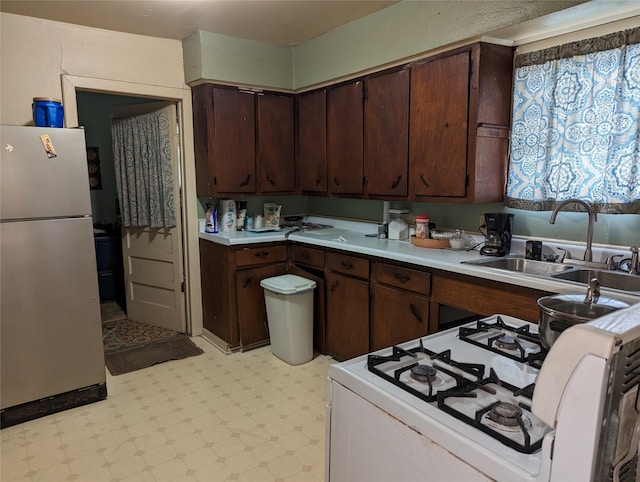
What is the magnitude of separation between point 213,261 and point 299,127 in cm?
138

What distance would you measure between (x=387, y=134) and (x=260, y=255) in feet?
4.38

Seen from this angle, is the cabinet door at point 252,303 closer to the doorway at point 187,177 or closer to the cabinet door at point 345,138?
the doorway at point 187,177

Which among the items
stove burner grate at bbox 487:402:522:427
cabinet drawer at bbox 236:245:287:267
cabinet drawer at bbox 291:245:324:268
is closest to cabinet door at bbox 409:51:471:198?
cabinet drawer at bbox 291:245:324:268

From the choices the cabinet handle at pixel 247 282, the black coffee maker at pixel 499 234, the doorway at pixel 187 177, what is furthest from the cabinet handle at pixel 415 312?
the doorway at pixel 187 177

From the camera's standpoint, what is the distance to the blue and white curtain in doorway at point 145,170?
363 cm

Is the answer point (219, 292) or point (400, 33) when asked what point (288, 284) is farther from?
point (400, 33)

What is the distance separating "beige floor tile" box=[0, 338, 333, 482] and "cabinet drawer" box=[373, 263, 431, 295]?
86 cm

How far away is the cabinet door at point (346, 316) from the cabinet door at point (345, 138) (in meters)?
0.73

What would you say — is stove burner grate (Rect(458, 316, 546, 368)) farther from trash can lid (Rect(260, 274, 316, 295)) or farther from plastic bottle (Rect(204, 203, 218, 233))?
plastic bottle (Rect(204, 203, 218, 233))

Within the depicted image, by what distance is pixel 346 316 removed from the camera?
3039mm

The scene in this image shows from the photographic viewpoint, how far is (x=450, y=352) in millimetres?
1217

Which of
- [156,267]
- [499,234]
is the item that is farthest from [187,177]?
[499,234]

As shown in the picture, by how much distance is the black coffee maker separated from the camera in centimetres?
250

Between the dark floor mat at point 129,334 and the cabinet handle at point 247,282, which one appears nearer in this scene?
the cabinet handle at point 247,282
